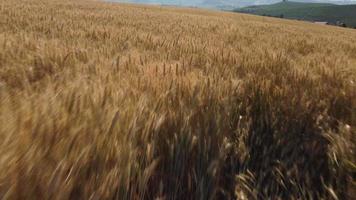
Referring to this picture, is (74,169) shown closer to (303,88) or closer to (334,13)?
(303,88)

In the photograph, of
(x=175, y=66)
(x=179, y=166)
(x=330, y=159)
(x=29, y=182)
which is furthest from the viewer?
(x=175, y=66)

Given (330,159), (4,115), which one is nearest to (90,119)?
(4,115)

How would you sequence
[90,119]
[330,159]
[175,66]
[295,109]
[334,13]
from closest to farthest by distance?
[90,119]
[330,159]
[295,109]
[175,66]
[334,13]

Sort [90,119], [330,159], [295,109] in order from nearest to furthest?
[90,119]
[330,159]
[295,109]

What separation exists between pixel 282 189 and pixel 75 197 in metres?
0.76

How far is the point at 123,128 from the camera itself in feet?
3.52

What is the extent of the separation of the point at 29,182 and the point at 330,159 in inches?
42.7

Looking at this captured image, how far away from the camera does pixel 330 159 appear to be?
1.25 metres

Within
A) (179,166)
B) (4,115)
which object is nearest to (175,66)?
(179,166)

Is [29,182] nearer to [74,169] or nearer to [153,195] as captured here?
[74,169]

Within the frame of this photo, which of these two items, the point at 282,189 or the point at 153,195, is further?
the point at 282,189

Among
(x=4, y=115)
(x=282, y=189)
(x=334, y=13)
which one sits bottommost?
(x=334, y=13)

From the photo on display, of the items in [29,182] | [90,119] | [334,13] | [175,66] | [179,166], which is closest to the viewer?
[29,182]

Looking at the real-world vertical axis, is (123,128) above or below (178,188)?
above
